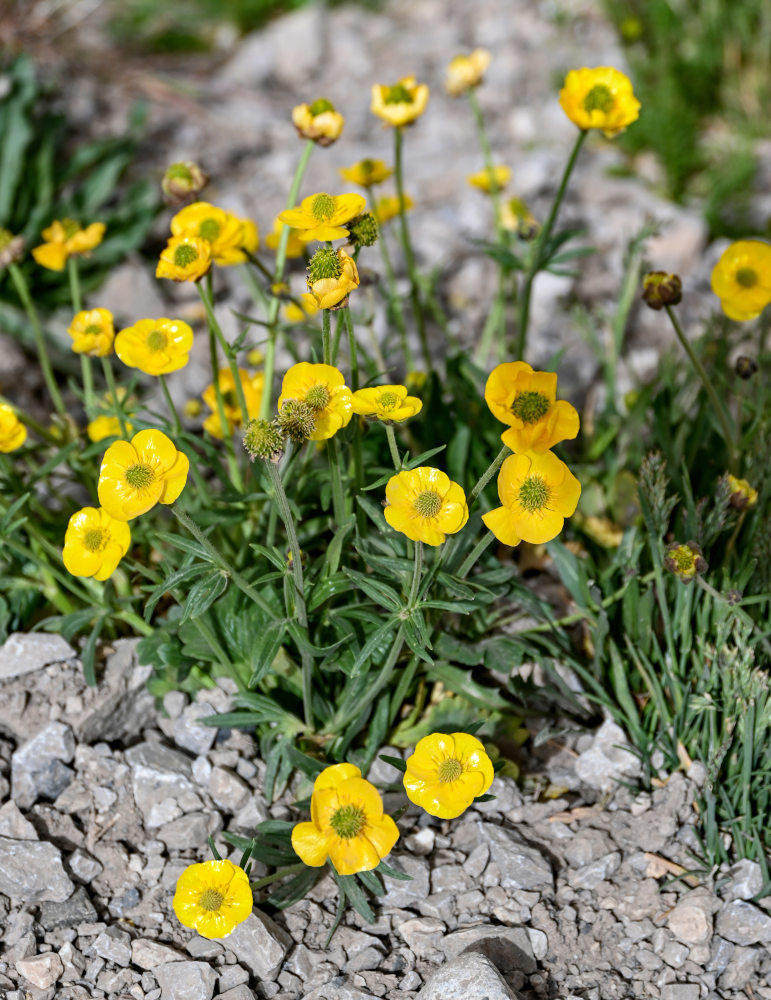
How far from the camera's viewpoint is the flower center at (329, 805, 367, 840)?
1626 millimetres

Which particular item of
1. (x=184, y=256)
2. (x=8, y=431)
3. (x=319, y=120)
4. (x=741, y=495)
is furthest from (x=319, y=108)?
(x=741, y=495)

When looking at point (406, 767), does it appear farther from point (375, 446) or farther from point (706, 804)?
point (375, 446)

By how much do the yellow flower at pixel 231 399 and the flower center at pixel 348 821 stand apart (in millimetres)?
862

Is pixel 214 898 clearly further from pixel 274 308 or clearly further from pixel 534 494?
pixel 274 308

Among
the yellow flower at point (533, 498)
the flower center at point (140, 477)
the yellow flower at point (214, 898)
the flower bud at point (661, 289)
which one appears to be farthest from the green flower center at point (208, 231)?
the yellow flower at point (214, 898)

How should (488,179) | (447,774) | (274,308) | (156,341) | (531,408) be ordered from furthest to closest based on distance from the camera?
(488,179) → (274,308) → (156,341) → (447,774) → (531,408)

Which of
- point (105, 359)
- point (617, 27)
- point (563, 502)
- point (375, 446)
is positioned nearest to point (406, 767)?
point (563, 502)

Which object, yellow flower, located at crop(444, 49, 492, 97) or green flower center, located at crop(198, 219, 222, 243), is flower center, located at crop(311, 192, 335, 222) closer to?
green flower center, located at crop(198, 219, 222, 243)

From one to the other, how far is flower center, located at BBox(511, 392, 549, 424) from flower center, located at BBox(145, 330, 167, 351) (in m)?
0.69

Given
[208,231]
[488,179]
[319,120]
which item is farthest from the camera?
[488,179]

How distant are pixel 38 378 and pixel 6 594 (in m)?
1.14

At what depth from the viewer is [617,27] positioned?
180 inches

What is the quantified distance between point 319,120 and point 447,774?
1363mm

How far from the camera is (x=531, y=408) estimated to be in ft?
5.08
